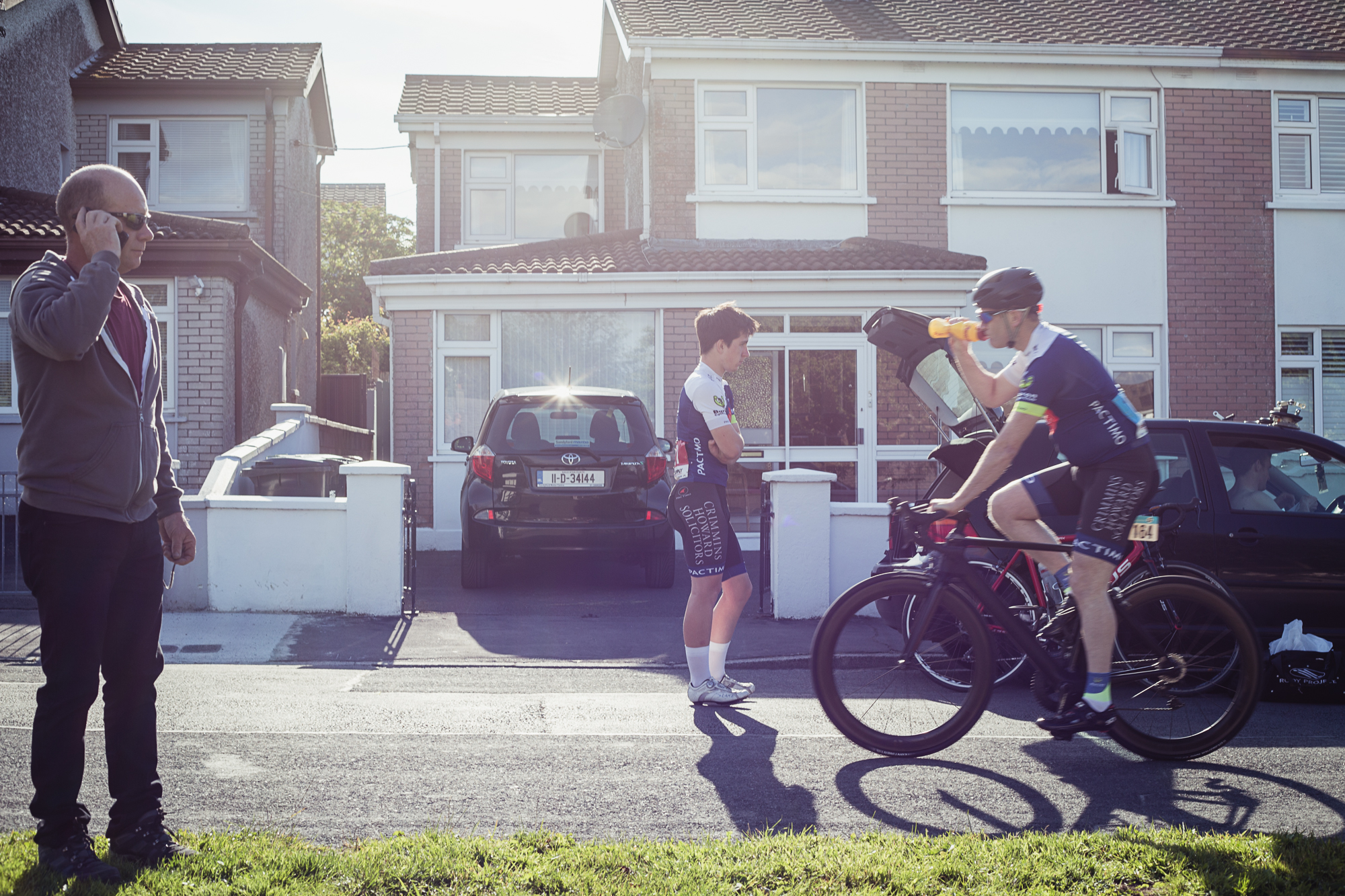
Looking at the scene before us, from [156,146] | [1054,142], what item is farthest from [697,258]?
[156,146]

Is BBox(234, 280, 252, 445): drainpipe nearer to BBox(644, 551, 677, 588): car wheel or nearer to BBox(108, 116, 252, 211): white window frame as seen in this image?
BBox(108, 116, 252, 211): white window frame

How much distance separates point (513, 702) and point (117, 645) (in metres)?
2.79

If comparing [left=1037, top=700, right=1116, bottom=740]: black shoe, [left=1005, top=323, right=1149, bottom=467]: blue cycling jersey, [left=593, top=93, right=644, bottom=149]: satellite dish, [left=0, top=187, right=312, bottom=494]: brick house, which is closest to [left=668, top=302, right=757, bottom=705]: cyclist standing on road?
[left=1005, top=323, right=1149, bottom=467]: blue cycling jersey

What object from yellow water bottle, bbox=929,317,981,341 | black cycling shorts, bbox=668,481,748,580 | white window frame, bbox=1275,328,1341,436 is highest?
white window frame, bbox=1275,328,1341,436

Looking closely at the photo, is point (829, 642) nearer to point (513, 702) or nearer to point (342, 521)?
point (513, 702)

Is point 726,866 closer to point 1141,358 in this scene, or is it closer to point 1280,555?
point 1280,555

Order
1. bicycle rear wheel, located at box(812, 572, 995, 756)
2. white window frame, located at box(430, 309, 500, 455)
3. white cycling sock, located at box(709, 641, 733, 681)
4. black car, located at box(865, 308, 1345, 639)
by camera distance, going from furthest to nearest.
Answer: white window frame, located at box(430, 309, 500, 455)
black car, located at box(865, 308, 1345, 639)
white cycling sock, located at box(709, 641, 733, 681)
bicycle rear wheel, located at box(812, 572, 995, 756)

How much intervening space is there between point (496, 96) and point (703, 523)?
1836cm

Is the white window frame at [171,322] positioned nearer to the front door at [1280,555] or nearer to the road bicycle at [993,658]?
the road bicycle at [993,658]

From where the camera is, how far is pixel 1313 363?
1541cm

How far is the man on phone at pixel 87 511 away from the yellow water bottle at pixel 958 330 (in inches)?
116

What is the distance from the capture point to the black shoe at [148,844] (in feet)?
10.3

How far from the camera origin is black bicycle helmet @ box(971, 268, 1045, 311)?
14.7ft

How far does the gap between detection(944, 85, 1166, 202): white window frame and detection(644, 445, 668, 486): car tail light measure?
312 inches
